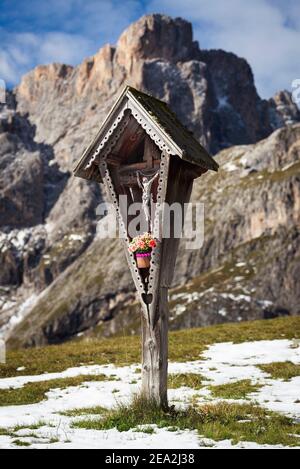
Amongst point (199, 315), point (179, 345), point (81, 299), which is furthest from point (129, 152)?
point (81, 299)

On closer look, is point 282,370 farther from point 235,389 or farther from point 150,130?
point 150,130

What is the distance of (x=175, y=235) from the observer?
1323 cm

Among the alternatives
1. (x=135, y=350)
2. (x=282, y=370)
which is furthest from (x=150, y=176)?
(x=135, y=350)

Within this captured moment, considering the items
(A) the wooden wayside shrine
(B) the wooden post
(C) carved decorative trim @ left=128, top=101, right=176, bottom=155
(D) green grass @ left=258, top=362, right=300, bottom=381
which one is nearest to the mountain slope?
(D) green grass @ left=258, top=362, right=300, bottom=381

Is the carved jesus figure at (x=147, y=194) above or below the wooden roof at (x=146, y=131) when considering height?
below

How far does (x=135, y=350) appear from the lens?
92.6 feet

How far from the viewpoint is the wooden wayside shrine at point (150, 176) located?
41.4 feet

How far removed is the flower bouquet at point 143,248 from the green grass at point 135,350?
37.5 ft

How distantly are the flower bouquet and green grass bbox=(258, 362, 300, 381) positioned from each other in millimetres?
8301

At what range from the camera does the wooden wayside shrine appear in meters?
12.6

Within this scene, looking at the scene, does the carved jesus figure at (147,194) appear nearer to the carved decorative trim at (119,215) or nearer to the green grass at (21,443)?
the carved decorative trim at (119,215)

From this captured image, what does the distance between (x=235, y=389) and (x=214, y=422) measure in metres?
5.56

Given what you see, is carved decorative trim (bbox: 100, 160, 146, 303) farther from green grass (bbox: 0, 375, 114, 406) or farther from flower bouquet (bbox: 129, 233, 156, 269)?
green grass (bbox: 0, 375, 114, 406)

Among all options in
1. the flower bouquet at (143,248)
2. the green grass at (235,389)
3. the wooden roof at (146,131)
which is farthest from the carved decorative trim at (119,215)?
the green grass at (235,389)
